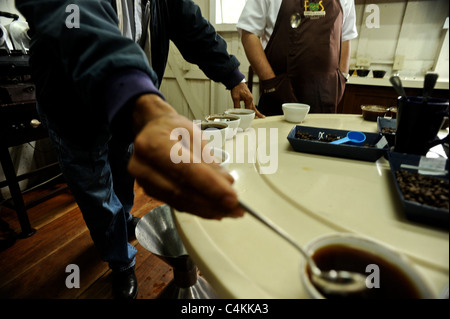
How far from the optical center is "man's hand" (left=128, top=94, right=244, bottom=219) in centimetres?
40

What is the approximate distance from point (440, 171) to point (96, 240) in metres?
1.51

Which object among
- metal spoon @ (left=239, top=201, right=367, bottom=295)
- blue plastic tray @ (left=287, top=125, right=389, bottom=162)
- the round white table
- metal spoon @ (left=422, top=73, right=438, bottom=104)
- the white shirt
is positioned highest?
the white shirt

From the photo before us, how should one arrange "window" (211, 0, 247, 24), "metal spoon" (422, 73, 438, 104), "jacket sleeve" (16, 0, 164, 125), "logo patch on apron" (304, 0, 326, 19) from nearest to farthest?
"jacket sleeve" (16, 0, 164, 125) → "metal spoon" (422, 73, 438, 104) → "logo patch on apron" (304, 0, 326, 19) → "window" (211, 0, 247, 24)

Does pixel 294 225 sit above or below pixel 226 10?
below

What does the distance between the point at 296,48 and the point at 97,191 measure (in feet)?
5.93

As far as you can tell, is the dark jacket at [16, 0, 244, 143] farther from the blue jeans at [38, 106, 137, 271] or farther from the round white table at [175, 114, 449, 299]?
the round white table at [175, 114, 449, 299]

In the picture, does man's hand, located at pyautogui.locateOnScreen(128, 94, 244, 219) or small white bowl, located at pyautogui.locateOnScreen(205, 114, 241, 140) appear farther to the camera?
small white bowl, located at pyautogui.locateOnScreen(205, 114, 241, 140)

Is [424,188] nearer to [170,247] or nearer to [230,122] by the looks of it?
[230,122]

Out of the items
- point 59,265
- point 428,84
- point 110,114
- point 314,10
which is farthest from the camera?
point 314,10

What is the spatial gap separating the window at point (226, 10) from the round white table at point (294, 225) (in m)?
3.80

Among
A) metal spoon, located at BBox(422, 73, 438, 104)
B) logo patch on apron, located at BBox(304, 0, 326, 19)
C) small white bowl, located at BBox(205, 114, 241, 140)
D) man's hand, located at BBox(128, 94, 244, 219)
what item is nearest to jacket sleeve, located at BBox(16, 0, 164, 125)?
man's hand, located at BBox(128, 94, 244, 219)

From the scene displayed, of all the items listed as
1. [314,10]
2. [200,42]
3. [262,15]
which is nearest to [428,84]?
[200,42]

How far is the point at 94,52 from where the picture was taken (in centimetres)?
53

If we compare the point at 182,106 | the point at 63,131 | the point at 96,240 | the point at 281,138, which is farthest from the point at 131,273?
the point at 182,106
